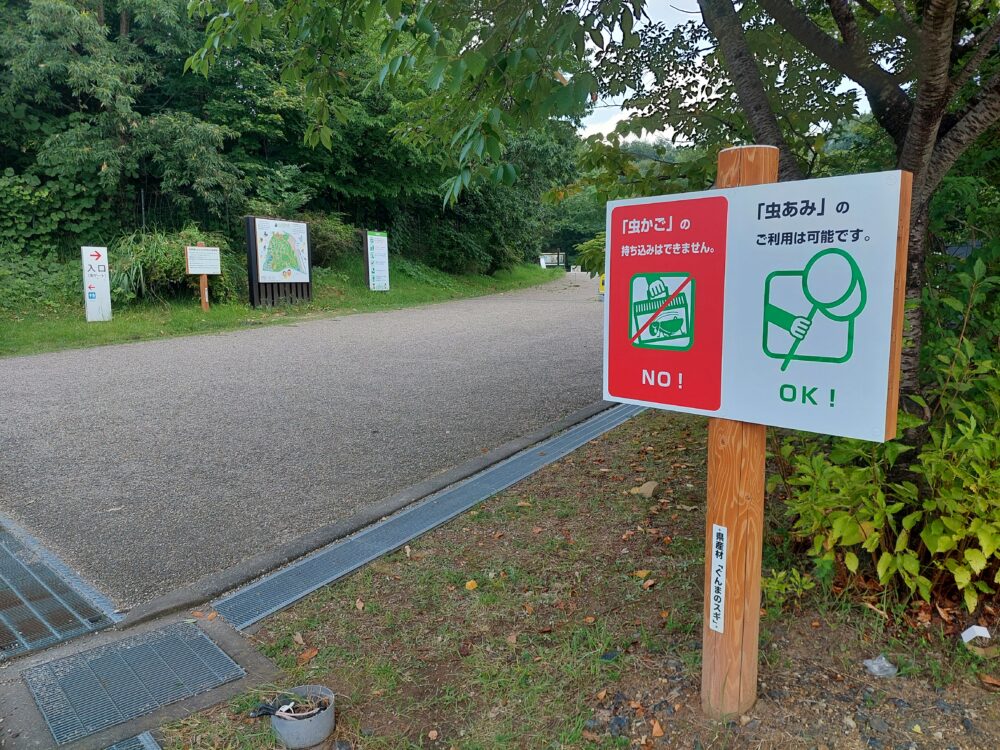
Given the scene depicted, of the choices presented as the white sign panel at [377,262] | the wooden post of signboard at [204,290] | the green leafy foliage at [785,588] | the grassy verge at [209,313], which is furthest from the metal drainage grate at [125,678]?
the white sign panel at [377,262]

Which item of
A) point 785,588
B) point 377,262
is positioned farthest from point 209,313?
point 785,588

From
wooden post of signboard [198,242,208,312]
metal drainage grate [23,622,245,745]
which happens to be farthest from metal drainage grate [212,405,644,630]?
wooden post of signboard [198,242,208,312]

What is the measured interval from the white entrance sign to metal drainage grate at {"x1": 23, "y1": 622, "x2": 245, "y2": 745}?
6.21 feet

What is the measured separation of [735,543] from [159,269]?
13.9 m

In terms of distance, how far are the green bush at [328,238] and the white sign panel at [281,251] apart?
1.52 meters

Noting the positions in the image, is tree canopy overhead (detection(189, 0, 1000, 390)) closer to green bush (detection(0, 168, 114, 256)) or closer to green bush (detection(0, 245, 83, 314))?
green bush (detection(0, 245, 83, 314))

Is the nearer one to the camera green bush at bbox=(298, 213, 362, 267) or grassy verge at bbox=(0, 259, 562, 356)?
grassy verge at bbox=(0, 259, 562, 356)

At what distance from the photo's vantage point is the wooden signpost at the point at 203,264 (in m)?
13.5

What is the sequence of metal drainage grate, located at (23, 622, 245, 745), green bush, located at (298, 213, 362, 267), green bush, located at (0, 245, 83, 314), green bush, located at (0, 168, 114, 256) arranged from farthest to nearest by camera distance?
green bush, located at (298, 213, 362, 267) → green bush, located at (0, 168, 114, 256) → green bush, located at (0, 245, 83, 314) → metal drainage grate, located at (23, 622, 245, 745)

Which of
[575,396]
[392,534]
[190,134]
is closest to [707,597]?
[392,534]

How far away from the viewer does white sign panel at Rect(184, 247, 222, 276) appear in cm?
1346

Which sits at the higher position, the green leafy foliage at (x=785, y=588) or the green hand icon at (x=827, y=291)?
the green hand icon at (x=827, y=291)

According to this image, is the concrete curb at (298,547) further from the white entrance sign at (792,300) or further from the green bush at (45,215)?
the green bush at (45,215)

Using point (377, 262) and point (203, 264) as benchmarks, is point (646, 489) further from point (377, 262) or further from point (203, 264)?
point (377, 262)
